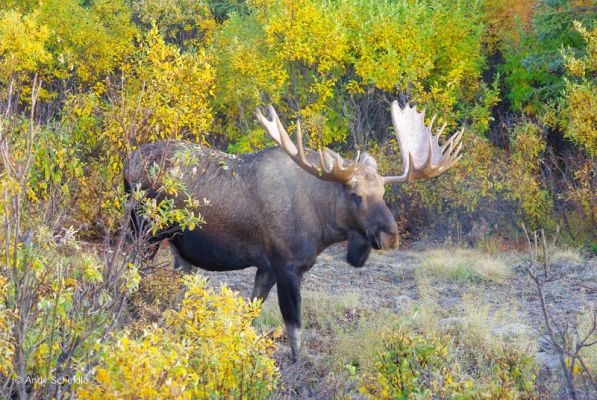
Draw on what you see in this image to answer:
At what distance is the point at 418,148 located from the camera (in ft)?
28.2

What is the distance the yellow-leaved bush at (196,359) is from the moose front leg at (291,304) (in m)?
2.44

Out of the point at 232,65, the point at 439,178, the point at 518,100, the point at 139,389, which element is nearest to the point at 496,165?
the point at 439,178

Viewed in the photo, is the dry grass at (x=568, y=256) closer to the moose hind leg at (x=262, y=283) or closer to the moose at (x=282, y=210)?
the moose at (x=282, y=210)

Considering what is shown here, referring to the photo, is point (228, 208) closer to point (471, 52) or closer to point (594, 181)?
point (594, 181)

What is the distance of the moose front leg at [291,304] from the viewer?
7.41 m

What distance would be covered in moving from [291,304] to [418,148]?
2.05m

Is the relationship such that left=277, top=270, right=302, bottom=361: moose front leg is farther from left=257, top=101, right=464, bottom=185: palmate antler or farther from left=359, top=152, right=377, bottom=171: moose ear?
left=359, top=152, right=377, bottom=171: moose ear

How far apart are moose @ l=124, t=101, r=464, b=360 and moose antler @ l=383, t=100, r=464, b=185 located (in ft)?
→ 0.08

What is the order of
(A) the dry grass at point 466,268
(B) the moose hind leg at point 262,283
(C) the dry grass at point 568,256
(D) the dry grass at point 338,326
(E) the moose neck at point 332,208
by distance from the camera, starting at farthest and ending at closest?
(C) the dry grass at point 568,256, (A) the dry grass at point 466,268, (B) the moose hind leg at point 262,283, (E) the moose neck at point 332,208, (D) the dry grass at point 338,326

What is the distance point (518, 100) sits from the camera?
1570 cm

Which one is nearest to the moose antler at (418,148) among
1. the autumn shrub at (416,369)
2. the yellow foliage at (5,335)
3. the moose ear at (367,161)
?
the moose ear at (367,161)

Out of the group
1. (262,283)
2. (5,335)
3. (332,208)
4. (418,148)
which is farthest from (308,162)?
(5,335)

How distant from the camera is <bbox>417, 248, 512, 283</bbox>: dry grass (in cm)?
1064

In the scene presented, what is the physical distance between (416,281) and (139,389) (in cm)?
691
